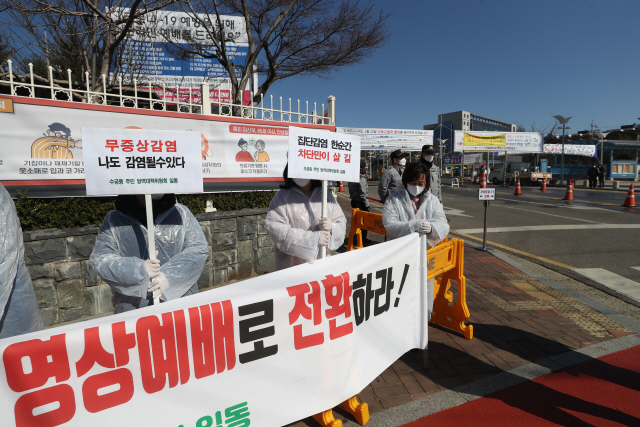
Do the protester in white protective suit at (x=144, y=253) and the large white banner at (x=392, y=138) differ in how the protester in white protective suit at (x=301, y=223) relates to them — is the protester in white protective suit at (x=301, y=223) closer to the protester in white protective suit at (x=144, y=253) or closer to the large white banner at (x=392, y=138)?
the protester in white protective suit at (x=144, y=253)

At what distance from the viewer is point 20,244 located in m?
2.09

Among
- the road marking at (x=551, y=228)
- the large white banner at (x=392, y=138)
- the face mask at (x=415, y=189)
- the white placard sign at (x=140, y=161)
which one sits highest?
the large white banner at (x=392, y=138)

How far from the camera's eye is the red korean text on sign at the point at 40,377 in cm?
148

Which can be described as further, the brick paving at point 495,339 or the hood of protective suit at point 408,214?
the hood of protective suit at point 408,214

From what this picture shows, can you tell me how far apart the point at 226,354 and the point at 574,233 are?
9.54 metres

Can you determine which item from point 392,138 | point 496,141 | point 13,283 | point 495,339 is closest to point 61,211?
point 13,283

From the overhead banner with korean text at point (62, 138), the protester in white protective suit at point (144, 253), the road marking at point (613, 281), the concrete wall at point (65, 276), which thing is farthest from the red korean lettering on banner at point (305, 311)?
the road marking at point (613, 281)

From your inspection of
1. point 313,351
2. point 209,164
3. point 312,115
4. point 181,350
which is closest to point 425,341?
point 313,351

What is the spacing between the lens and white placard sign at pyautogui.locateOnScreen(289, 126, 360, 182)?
2.58 m

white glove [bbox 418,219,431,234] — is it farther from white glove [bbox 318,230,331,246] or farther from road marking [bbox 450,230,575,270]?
road marking [bbox 450,230,575,270]

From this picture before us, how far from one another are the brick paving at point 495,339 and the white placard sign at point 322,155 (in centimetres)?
164

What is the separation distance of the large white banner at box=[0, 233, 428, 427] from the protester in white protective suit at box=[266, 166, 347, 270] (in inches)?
17.8

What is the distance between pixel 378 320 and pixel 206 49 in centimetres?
1308

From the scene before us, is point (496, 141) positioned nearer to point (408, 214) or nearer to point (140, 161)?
point (408, 214)
